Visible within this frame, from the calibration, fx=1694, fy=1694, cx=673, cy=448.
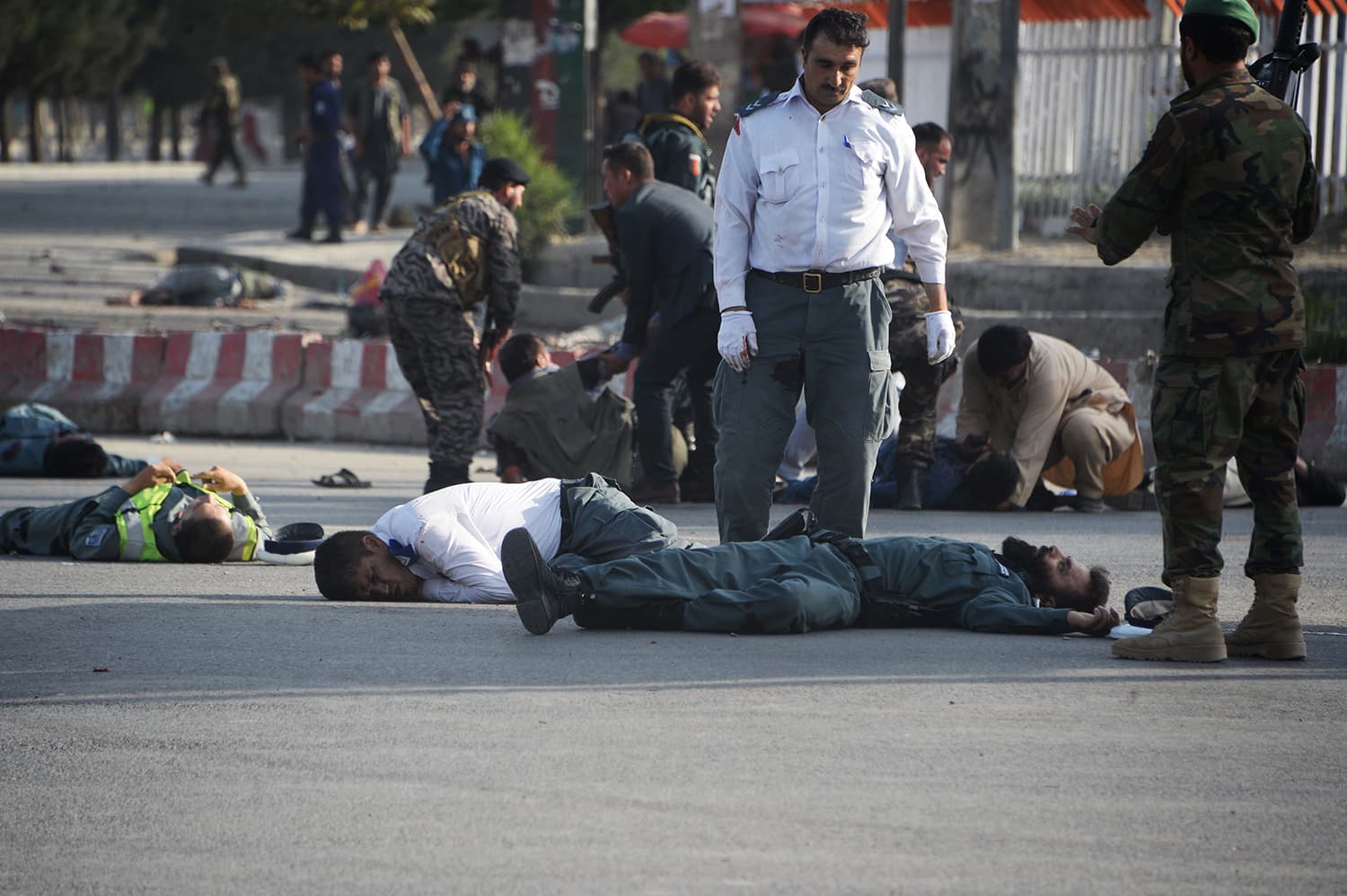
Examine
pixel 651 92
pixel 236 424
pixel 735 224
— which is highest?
pixel 651 92

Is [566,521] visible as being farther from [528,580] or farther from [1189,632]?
[1189,632]

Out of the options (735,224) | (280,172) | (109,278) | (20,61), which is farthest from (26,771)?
(20,61)

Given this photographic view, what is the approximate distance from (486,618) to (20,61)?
45.6 m

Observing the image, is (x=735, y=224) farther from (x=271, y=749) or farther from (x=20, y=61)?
(x=20, y=61)

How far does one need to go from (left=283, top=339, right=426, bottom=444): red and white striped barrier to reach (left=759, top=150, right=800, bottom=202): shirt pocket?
5.41 m

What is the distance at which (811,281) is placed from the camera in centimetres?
570

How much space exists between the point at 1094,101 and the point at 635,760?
461 inches

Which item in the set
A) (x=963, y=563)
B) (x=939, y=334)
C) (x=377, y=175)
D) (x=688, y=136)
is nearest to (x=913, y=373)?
(x=688, y=136)

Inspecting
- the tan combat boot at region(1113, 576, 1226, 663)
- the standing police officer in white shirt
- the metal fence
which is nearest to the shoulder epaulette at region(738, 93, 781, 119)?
the standing police officer in white shirt

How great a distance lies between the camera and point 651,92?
21.0m

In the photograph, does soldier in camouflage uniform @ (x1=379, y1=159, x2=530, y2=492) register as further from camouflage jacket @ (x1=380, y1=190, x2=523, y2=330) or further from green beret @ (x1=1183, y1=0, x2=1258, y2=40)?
green beret @ (x1=1183, y1=0, x2=1258, y2=40)

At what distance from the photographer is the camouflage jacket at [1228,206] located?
459 centimetres

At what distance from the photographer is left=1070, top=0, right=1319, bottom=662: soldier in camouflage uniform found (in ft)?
15.1

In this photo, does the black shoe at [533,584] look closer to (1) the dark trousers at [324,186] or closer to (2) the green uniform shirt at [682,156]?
(2) the green uniform shirt at [682,156]
